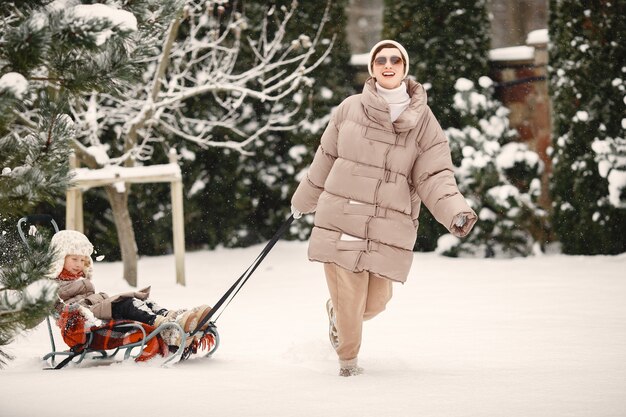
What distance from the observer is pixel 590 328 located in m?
5.74

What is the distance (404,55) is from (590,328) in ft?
7.74

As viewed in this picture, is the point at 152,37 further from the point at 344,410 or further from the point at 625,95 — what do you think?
the point at 625,95

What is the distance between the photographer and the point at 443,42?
9.83 meters

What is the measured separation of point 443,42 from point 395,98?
5.57m

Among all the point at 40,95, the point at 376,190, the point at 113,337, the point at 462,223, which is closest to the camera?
the point at 40,95

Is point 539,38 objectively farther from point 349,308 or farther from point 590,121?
point 349,308

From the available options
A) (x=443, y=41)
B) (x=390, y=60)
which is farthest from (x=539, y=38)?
(x=390, y=60)

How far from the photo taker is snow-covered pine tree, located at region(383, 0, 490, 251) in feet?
32.2

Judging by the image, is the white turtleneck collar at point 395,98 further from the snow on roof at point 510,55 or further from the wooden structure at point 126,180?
the snow on roof at point 510,55

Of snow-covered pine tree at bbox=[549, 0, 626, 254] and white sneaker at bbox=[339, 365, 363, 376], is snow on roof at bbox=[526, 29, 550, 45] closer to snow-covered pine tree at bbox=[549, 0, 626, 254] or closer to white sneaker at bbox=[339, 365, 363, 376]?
snow-covered pine tree at bbox=[549, 0, 626, 254]

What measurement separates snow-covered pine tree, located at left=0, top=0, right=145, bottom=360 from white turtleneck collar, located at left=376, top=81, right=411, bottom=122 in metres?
1.41

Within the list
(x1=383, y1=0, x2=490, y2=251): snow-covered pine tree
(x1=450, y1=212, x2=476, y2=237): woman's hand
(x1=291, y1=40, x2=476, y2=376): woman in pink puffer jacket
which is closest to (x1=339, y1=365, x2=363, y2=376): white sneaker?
(x1=291, y1=40, x2=476, y2=376): woman in pink puffer jacket

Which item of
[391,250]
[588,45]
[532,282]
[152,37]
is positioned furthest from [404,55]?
[588,45]

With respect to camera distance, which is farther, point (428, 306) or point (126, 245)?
point (126, 245)
